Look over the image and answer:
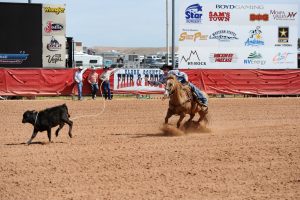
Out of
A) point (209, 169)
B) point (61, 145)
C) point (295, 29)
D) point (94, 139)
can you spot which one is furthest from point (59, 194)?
point (295, 29)

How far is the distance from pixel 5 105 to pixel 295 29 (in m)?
20.0

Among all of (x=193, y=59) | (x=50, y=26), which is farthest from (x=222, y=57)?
(x=50, y=26)

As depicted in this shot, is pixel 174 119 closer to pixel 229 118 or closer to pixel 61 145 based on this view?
pixel 229 118

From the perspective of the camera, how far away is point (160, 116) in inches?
863

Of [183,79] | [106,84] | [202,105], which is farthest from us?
[106,84]

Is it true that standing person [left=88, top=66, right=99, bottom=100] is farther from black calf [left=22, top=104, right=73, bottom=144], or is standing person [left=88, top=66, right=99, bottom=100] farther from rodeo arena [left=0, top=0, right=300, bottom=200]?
black calf [left=22, top=104, right=73, bottom=144]

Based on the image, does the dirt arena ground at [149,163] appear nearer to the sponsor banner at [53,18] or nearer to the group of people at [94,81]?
the group of people at [94,81]

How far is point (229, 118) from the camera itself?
2141 centimetres

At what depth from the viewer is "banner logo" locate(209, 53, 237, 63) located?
121 ft

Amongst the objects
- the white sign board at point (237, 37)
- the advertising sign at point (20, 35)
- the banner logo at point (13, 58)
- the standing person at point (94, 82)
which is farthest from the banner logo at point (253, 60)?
the banner logo at point (13, 58)

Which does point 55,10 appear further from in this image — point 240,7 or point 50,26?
point 240,7

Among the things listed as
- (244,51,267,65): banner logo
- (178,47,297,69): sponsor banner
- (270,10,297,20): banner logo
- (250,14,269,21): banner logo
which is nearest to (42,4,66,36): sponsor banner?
(178,47,297,69): sponsor banner

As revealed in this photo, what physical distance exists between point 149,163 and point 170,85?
4170mm

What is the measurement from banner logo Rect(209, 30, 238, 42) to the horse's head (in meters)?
21.8
